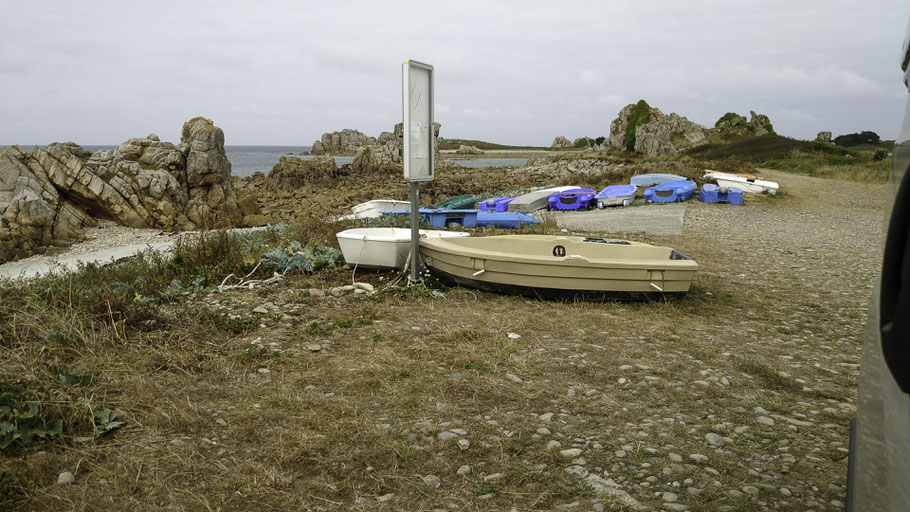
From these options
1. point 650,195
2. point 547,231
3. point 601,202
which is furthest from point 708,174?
point 547,231

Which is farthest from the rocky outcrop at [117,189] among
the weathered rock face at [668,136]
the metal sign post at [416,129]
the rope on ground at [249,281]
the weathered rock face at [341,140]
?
the weathered rock face at [341,140]

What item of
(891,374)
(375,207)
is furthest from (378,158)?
(891,374)

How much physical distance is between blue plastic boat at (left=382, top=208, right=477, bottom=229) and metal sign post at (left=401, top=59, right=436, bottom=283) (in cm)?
662

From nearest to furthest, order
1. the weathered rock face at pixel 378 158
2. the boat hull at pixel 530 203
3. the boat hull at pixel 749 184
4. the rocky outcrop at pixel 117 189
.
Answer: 1. the rocky outcrop at pixel 117 189
2. the boat hull at pixel 530 203
3. the boat hull at pixel 749 184
4. the weathered rock face at pixel 378 158

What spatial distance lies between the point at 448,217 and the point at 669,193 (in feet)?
34.1

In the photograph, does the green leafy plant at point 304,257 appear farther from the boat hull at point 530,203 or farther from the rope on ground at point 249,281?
the boat hull at point 530,203

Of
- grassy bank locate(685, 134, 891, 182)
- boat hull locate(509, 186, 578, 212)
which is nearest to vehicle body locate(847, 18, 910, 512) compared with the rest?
boat hull locate(509, 186, 578, 212)

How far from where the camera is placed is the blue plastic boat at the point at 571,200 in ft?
69.5

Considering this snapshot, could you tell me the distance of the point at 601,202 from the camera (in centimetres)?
2092

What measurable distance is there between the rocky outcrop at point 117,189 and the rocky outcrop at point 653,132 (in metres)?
37.3

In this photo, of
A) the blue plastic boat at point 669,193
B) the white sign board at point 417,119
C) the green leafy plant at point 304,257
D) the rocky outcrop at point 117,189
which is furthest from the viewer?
the blue plastic boat at point 669,193

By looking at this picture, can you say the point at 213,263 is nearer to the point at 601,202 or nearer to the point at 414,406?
the point at 414,406

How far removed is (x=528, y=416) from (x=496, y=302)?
9.96 feet

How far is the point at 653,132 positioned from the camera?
51688mm
